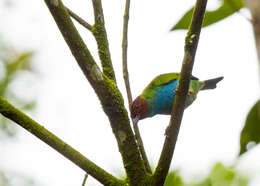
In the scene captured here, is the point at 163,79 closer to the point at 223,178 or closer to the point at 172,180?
the point at 223,178

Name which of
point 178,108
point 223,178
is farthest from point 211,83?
point 178,108

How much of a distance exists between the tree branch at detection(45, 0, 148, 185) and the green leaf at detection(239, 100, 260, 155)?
889mm

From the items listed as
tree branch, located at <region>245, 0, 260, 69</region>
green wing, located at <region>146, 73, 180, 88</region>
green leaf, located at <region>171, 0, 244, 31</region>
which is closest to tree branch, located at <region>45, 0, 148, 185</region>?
green leaf, located at <region>171, 0, 244, 31</region>

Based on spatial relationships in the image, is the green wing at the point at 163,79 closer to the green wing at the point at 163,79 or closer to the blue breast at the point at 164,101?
the green wing at the point at 163,79

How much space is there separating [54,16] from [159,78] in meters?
3.42

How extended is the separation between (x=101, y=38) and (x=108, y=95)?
53cm

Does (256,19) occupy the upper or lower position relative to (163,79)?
lower

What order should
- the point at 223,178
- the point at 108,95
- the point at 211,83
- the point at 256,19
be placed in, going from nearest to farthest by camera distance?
the point at 256,19, the point at 108,95, the point at 223,178, the point at 211,83

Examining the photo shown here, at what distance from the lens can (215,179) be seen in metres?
3.25

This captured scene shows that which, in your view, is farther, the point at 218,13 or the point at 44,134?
the point at 44,134

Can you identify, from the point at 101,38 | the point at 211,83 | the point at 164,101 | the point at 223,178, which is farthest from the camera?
the point at 211,83

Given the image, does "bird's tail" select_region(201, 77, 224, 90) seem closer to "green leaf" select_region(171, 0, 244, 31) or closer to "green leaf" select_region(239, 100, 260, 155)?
"green leaf" select_region(171, 0, 244, 31)

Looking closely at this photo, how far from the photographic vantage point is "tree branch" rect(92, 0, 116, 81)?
91.9 inches

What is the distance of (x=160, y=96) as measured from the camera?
5.00 meters
